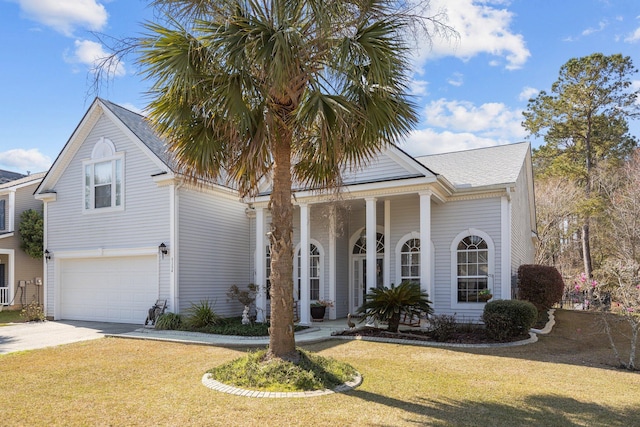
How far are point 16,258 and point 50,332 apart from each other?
8913 mm

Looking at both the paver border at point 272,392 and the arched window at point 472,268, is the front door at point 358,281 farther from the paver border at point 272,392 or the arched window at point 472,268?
the paver border at point 272,392

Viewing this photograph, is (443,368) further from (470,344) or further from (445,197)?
(445,197)

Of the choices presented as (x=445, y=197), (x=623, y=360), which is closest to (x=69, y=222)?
(x=445, y=197)

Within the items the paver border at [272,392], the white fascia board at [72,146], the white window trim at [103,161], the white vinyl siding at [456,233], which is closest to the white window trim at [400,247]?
the white vinyl siding at [456,233]

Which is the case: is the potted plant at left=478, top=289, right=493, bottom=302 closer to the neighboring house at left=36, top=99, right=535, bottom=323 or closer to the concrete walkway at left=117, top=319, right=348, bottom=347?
the neighboring house at left=36, top=99, right=535, bottom=323

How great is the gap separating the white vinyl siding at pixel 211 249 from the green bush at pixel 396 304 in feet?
19.6

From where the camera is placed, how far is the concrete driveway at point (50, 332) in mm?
11164

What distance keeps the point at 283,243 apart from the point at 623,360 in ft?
23.4

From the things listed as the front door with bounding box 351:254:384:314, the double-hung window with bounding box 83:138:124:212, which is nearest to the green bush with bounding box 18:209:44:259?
the double-hung window with bounding box 83:138:124:212

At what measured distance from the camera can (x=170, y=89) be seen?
23.4 feet

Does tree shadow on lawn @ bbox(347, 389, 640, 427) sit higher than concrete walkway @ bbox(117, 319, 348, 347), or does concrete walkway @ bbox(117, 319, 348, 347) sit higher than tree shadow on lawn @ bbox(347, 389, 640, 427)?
tree shadow on lawn @ bbox(347, 389, 640, 427)

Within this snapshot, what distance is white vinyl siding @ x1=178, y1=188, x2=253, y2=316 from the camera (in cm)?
1484

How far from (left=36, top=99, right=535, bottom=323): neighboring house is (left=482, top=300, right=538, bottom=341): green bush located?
6.06 feet

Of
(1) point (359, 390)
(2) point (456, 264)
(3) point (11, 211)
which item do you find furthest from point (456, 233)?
(3) point (11, 211)
